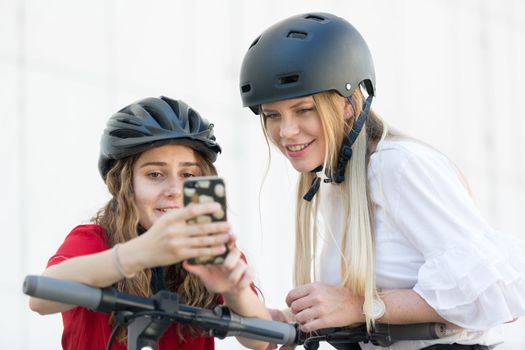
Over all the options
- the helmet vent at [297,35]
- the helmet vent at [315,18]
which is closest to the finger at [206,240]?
the helmet vent at [297,35]

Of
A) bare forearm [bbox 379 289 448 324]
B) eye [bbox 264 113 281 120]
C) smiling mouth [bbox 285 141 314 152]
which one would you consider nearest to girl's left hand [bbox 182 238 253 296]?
bare forearm [bbox 379 289 448 324]

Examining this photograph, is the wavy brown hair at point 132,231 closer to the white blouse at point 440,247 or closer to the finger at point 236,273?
the white blouse at point 440,247

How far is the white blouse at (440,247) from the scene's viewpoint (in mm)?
4215

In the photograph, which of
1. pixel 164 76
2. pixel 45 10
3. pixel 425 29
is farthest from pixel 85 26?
pixel 425 29

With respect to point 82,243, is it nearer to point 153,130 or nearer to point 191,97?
point 153,130

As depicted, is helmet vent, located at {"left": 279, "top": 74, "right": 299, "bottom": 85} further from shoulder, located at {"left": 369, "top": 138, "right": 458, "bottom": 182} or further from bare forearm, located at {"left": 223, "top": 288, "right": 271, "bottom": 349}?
bare forearm, located at {"left": 223, "top": 288, "right": 271, "bottom": 349}

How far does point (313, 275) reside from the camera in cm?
484

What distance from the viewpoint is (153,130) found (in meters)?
4.43

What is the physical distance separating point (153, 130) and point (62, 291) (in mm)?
1325

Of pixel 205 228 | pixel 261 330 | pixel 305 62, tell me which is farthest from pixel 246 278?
pixel 305 62

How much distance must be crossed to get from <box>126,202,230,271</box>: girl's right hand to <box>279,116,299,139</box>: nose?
1303 mm

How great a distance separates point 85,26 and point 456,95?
8435 mm

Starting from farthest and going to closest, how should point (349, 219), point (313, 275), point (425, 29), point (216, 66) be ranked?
1. point (425, 29)
2. point (216, 66)
3. point (313, 275)
4. point (349, 219)

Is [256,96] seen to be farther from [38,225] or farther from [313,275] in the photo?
[38,225]
